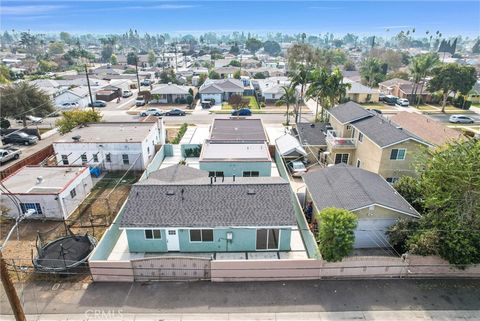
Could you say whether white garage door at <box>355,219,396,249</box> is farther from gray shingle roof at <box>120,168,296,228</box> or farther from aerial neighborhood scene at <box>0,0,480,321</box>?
gray shingle roof at <box>120,168,296,228</box>

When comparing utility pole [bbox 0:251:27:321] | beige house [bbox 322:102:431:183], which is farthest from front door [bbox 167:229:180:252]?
beige house [bbox 322:102:431:183]

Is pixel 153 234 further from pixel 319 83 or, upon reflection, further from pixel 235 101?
pixel 235 101

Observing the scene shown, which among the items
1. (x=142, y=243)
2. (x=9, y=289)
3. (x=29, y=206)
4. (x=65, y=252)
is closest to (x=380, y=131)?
(x=142, y=243)

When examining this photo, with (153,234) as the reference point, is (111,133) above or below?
above

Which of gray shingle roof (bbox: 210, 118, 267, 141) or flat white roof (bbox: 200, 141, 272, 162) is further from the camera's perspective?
gray shingle roof (bbox: 210, 118, 267, 141)

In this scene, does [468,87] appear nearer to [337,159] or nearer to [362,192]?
[337,159]

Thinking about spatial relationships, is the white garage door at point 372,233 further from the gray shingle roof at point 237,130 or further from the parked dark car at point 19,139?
the parked dark car at point 19,139

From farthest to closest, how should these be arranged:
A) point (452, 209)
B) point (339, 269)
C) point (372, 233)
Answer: point (372, 233) → point (452, 209) → point (339, 269)
